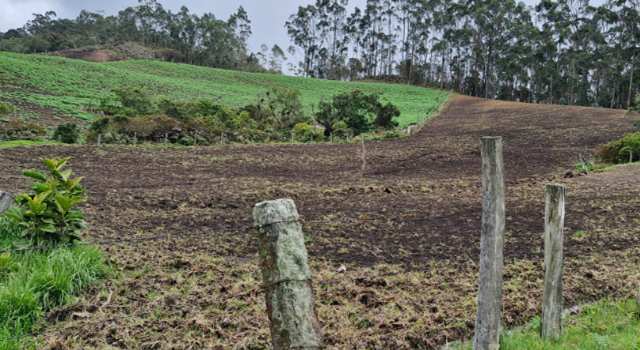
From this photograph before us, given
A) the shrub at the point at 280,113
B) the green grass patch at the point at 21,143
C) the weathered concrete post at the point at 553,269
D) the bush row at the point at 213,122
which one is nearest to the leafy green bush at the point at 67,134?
the bush row at the point at 213,122

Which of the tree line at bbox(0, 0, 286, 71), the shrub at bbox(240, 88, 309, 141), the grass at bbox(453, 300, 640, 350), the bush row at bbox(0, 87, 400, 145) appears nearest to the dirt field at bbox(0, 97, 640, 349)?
the grass at bbox(453, 300, 640, 350)

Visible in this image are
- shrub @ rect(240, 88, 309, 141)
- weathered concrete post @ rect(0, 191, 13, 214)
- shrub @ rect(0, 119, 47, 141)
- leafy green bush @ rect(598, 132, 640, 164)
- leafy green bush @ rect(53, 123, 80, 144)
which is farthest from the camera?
shrub @ rect(240, 88, 309, 141)

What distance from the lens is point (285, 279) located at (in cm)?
220

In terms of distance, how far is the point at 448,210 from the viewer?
35.4 feet

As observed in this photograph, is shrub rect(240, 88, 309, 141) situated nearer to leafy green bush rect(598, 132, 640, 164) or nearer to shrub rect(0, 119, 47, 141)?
shrub rect(0, 119, 47, 141)

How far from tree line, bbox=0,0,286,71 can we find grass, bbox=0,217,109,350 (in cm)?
9085

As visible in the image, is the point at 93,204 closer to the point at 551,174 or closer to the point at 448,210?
the point at 448,210

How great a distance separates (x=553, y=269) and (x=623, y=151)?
53.2 ft

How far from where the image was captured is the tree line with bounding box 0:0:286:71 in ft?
298

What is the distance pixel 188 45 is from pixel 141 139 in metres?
78.6

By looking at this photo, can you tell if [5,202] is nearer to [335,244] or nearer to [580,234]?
[335,244]

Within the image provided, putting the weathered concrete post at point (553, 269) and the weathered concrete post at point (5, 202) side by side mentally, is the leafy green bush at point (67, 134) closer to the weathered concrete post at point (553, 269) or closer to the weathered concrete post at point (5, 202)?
the weathered concrete post at point (5, 202)

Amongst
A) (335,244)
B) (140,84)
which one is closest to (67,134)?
(335,244)

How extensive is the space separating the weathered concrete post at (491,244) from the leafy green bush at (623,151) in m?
16.5
